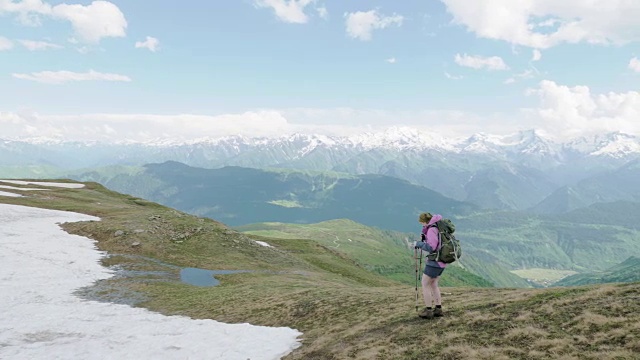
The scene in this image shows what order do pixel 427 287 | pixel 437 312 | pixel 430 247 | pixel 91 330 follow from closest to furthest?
pixel 430 247
pixel 427 287
pixel 437 312
pixel 91 330

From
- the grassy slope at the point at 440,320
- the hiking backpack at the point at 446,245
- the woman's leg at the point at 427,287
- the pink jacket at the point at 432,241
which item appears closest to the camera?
the grassy slope at the point at 440,320

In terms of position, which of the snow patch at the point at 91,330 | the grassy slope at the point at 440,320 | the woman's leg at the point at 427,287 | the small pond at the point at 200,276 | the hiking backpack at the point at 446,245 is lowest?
the small pond at the point at 200,276

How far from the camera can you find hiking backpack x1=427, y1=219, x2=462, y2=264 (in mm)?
18422

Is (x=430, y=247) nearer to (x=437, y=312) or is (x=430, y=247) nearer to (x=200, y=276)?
(x=437, y=312)

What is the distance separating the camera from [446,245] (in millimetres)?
18547

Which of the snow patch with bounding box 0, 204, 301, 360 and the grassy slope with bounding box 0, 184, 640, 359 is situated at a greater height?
the grassy slope with bounding box 0, 184, 640, 359

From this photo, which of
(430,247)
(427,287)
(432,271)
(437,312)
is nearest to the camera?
(430,247)

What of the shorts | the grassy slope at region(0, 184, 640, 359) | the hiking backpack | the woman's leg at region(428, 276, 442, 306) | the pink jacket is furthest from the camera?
the woman's leg at region(428, 276, 442, 306)

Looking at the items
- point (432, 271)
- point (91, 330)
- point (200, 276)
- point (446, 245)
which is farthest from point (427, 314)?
point (200, 276)

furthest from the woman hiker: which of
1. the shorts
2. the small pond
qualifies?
the small pond

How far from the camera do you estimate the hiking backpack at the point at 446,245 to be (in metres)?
18.4

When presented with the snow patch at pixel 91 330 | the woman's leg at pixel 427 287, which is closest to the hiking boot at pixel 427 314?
the woman's leg at pixel 427 287

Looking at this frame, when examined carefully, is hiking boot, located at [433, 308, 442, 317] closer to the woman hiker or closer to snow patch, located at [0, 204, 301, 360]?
the woman hiker

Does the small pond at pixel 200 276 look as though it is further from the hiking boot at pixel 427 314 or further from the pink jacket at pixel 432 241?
the pink jacket at pixel 432 241
